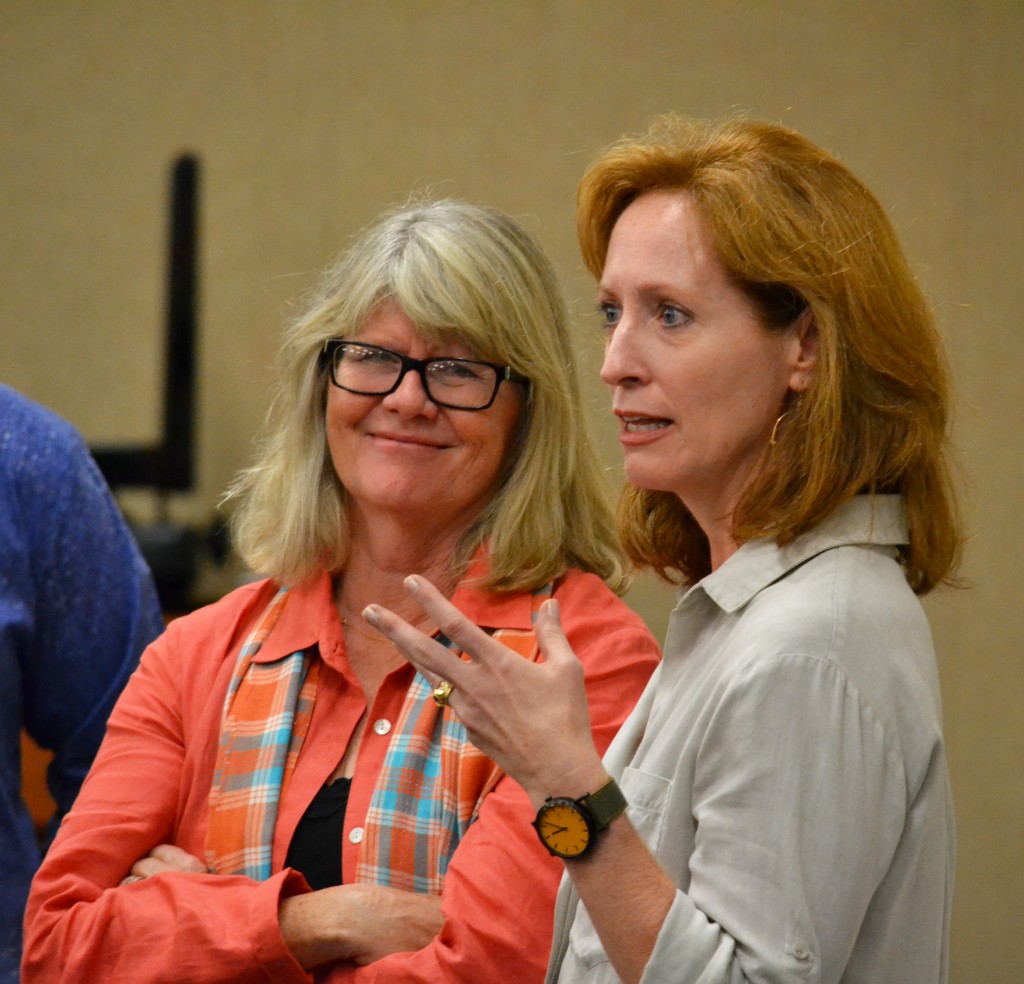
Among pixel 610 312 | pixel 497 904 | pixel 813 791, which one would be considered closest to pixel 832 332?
pixel 610 312

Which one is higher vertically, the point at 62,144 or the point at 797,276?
the point at 797,276

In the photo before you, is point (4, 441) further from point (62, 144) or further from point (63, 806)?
point (62, 144)

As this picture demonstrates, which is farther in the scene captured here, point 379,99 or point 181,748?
point 379,99

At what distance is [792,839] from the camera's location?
1032 millimetres

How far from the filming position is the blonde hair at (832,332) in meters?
1.18

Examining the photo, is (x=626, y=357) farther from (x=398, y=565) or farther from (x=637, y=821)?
(x=398, y=565)

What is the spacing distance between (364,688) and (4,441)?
633mm

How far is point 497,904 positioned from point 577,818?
42cm

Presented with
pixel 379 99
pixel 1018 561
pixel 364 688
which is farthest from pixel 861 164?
pixel 364 688

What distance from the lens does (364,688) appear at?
1.75 m

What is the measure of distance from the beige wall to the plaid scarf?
135cm

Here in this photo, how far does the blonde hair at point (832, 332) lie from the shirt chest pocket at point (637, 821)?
23cm

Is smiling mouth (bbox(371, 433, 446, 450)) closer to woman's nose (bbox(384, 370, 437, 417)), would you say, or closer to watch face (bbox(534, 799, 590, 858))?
woman's nose (bbox(384, 370, 437, 417))

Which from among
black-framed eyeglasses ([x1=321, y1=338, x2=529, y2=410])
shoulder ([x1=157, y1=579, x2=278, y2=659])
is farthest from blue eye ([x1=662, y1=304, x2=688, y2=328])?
shoulder ([x1=157, y1=579, x2=278, y2=659])
